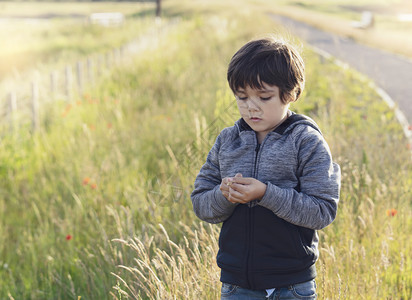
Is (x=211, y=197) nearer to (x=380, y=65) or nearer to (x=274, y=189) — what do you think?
(x=274, y=189)

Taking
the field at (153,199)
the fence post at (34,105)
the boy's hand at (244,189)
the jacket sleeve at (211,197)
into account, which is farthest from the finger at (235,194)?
the fence post at (34,105)

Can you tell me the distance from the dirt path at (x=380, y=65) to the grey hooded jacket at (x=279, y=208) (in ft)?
18.3

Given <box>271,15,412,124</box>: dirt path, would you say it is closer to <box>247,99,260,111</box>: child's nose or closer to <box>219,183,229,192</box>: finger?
<box>247,99,260,111</box>: child's nose

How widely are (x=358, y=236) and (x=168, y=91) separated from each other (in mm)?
6290

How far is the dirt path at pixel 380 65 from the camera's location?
10047 mm

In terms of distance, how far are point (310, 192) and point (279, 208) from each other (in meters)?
0.13

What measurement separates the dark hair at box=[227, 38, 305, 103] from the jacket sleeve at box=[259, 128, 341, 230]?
0.57 ft

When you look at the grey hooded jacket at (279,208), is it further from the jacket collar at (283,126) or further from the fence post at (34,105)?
the fence post at (34,105)

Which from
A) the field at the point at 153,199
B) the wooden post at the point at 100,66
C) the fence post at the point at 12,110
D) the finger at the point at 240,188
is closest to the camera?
the finger at the point at 240,188

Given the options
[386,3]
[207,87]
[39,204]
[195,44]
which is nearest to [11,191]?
[39,204]

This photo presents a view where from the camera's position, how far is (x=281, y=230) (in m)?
1.90

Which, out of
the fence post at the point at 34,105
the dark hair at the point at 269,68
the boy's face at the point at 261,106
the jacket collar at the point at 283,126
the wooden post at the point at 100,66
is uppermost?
the dark hair at the point at 269,68

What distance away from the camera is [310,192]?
6.11 feet

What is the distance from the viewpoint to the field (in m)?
2.70
